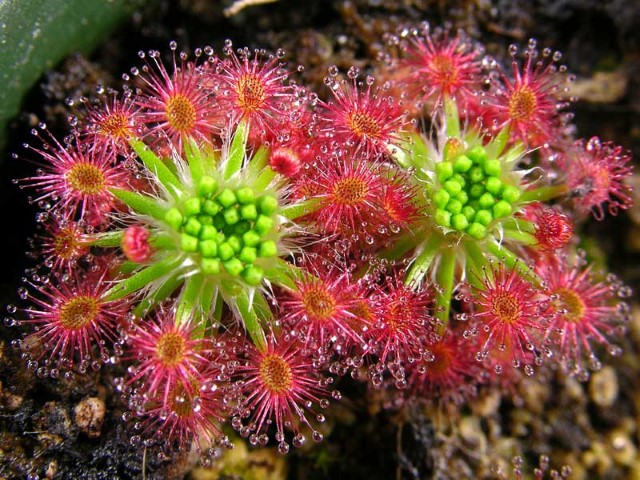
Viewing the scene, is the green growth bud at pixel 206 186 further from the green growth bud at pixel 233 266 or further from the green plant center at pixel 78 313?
the green plant center at pixel 78 313

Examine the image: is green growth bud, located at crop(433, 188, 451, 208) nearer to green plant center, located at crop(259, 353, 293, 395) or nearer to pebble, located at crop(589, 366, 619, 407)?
green plant center, located at crop(259, 353, 293, 395)

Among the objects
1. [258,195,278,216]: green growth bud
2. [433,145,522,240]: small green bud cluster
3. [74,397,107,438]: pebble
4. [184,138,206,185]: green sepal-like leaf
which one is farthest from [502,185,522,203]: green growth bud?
[74,397,107,438]: pebble

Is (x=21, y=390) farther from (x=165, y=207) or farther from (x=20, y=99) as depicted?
(x=20, y=99)

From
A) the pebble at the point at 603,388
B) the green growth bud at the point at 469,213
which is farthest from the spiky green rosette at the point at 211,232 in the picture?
the pebble at the point at 603,388

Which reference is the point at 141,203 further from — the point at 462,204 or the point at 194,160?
the point at 462,204

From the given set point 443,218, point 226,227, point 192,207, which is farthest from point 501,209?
point 192,207
